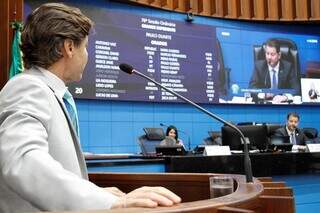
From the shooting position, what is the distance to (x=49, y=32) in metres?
1.45

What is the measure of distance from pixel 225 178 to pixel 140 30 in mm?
5561

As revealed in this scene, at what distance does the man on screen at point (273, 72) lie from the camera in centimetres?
787

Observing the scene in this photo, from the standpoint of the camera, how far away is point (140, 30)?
22.2 feet

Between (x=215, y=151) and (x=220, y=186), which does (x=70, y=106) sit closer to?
(x=220, y=186)

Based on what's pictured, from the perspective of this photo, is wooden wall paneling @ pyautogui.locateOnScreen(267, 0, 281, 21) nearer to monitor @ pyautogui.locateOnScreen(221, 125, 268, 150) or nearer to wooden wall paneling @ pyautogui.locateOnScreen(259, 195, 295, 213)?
monitor @ pyautogui.locateOnScreen(221, 125, 268, 150)

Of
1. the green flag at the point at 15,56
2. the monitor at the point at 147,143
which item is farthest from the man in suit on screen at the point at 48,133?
the monitor at the point at 147,143

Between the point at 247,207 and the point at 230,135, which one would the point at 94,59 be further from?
the point at 247,207

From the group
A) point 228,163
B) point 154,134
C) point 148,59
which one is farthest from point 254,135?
point 148,59

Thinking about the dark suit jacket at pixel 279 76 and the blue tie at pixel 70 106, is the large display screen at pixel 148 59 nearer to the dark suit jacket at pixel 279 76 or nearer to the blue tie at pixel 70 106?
the dark suit jacket at pixel 279 76

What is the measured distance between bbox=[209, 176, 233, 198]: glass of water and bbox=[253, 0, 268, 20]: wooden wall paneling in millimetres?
7125

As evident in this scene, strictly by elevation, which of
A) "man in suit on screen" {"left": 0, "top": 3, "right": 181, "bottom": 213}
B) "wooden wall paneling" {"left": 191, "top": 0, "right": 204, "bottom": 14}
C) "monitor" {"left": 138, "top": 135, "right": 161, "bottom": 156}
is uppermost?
"wooden wall paneling" {"left": 191, "top": 0, "right": 204, "bottom": 14}

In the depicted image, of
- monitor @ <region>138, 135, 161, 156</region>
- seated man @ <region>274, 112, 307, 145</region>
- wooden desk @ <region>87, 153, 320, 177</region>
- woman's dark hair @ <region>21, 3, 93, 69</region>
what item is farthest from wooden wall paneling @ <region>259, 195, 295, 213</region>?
seated man @ <region>274, 112, 307, 145</region>

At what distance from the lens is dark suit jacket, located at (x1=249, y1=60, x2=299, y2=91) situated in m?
7.87

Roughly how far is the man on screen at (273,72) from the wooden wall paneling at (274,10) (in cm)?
50
